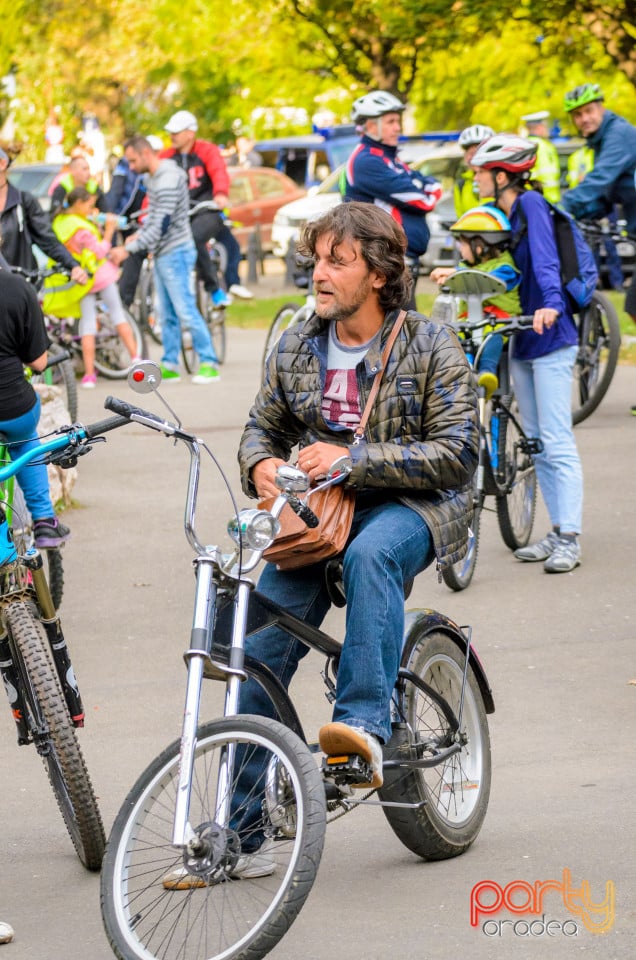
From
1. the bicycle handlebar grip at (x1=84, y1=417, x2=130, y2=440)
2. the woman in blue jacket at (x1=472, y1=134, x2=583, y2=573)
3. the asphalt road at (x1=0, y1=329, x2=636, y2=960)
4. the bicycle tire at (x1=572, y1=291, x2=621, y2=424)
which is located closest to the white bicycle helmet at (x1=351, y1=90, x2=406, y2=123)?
the bicycle tire at (x1=572, y1=291, x2=621, y2=424)

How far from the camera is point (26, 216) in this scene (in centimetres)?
1088

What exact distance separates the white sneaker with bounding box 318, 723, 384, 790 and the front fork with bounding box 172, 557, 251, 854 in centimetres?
31

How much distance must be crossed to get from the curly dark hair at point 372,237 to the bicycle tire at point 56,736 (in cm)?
131

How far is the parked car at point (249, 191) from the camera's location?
30250mm

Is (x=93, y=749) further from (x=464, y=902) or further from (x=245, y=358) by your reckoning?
(x=245, y=358)

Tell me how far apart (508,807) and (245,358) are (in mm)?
12491

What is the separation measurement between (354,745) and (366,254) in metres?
1.34

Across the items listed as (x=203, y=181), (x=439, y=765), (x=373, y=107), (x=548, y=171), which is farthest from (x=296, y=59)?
(x=439, y=765)

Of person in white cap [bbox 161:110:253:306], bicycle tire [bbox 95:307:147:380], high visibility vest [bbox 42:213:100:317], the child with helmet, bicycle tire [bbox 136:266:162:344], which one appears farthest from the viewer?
bicycle tire [bbox 136:266:162:344]

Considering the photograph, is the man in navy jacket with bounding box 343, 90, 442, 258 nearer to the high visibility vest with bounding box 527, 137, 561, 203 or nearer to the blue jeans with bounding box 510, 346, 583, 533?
the blue jeans with bounding box 510, 346, 583, 533

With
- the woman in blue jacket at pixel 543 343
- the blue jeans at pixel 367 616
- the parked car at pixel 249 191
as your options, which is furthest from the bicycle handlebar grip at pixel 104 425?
the parked car at pixel 249 191

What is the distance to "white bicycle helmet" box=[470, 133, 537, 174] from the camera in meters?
8.04

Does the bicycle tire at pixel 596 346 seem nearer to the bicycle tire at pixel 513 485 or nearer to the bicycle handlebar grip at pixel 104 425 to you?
the bicycle tire at pixel 513 485

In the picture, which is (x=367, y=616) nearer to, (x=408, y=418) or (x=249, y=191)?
(x=408, y=418)
